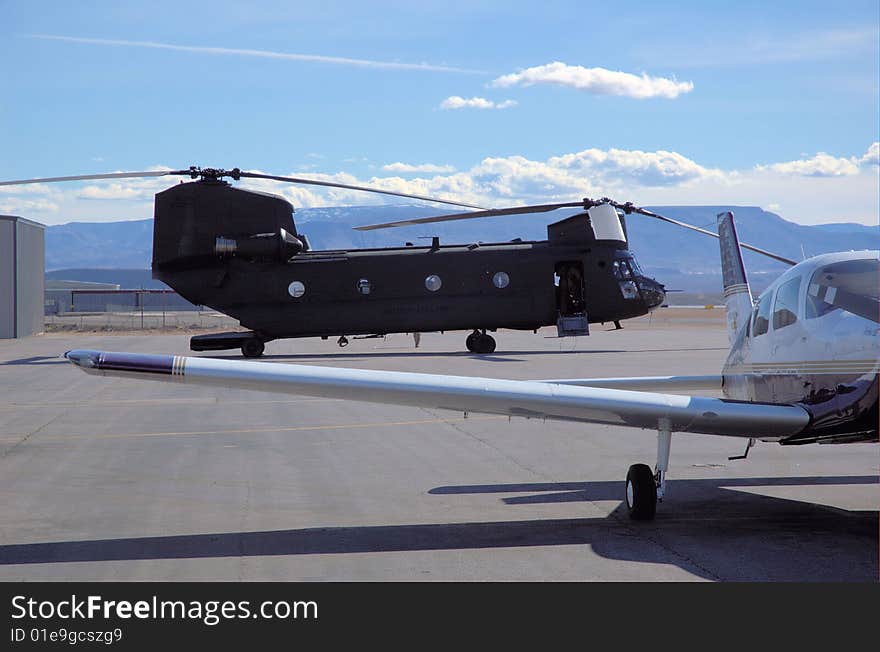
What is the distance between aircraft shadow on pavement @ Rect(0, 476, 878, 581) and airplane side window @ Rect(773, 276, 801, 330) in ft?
5.26

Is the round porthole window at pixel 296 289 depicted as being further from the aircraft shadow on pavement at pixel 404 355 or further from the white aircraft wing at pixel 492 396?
the white aircraft wing at pixel 492 396

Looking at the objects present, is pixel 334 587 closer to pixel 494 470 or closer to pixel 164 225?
pixel 494 470

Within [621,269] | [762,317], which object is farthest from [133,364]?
[621,269]

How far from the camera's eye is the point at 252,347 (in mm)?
27000

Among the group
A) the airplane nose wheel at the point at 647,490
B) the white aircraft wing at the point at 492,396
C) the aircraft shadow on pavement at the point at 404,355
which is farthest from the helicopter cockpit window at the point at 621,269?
the white aircraft wing at the point at 492,396

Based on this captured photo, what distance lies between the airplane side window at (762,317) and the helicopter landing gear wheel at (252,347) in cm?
1953

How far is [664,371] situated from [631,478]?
1492cm

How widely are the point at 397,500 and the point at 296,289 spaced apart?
60.2ft

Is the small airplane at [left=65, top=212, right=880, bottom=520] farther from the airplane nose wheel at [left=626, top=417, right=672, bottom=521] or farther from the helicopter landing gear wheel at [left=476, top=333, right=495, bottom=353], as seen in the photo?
the helicopter landing gear wheel at [left=476, top=333, right=495, bottom=353]

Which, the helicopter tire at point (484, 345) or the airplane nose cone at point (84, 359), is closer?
the airplane nose cone at point (84, 359)

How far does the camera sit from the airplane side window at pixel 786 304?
26.5 ft

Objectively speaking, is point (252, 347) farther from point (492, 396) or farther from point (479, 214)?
point (492, 396)

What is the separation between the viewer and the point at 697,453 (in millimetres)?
11680

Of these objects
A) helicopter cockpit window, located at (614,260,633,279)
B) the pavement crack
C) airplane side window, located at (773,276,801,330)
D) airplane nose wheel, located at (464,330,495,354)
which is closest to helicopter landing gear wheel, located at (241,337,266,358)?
airplane nose wheel, located at (464,330,495,354)
